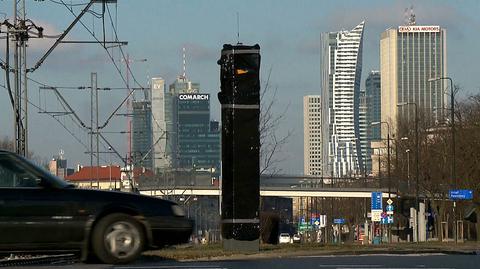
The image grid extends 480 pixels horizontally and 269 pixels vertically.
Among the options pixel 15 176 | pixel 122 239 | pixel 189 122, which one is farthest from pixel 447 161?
pixel 189 122

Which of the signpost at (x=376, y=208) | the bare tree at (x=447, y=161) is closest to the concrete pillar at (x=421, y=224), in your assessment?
the bare tree at (x=447, y=161)

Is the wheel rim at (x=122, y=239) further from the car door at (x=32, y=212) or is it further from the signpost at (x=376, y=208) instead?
the signpost at (x=376, y=208)

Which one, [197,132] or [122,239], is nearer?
[122,239]

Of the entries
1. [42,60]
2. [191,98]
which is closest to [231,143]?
[42,60]

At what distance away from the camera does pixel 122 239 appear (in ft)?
49.2

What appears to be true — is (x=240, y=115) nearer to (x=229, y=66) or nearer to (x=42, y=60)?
(x=229, y=66)

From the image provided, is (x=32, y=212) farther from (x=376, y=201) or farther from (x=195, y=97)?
(x=195, y=97)

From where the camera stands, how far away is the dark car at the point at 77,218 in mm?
14406

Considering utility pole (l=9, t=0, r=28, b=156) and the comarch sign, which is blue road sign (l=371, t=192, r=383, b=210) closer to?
utility pole (l=9, t=0, r=28, b=156)

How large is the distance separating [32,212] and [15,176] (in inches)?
23.1

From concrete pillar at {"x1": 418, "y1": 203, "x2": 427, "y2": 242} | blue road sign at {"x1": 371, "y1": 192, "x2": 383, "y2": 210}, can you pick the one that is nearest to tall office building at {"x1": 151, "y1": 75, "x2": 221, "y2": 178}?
blue road sign at {"x1": 371, "y1": 192, "x2": 383, "y2": 210}

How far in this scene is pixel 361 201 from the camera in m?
106

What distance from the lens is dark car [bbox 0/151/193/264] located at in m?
14.4

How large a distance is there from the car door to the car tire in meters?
0.29
